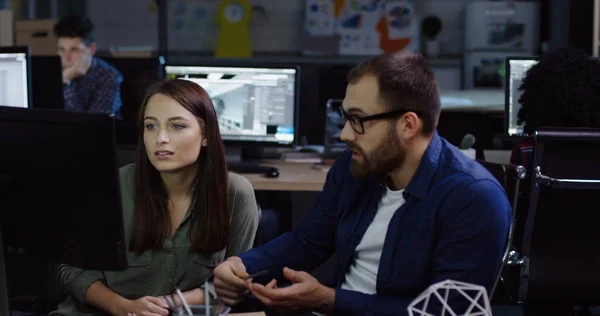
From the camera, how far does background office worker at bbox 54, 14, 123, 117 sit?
4.00m

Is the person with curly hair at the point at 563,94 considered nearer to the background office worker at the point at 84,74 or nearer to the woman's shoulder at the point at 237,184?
the woman's shoulder at the point at 237,184

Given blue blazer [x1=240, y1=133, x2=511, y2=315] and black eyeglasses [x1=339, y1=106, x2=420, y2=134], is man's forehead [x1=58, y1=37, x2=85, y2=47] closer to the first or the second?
blue blazer [x1=240, y1=133, x2=511, y2=315]

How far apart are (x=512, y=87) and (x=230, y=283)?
2.17 m

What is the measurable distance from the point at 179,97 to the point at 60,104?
67.4 inches

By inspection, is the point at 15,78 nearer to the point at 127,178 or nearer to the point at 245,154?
the point at 245,154

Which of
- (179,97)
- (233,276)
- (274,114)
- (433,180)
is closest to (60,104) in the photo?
(274,114)

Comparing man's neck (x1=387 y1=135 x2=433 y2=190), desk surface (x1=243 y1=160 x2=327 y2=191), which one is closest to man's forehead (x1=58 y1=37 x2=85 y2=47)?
desk surface (x1=243 y1=160 x2=327 y2=191)

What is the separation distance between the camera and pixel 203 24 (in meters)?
7.07

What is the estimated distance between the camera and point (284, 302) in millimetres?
1591

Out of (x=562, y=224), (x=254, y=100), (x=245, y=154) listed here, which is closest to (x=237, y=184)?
(x=562, y=224)

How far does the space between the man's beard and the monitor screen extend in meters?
1.87

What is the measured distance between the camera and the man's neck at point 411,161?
66.2 inches

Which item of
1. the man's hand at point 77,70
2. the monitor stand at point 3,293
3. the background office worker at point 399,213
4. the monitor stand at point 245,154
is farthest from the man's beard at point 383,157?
the man's hand at point 77,70

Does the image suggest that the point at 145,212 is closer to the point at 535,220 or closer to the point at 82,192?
the point at 82,192
